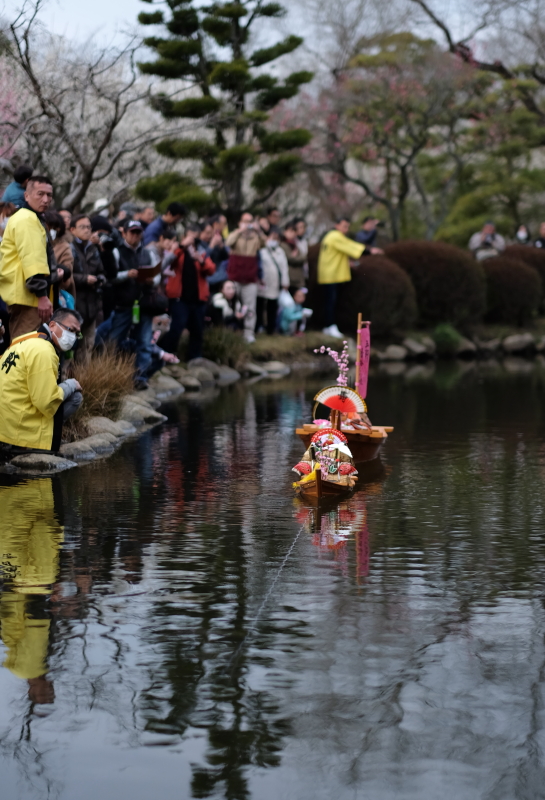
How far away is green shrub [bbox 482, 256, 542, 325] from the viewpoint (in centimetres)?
2666

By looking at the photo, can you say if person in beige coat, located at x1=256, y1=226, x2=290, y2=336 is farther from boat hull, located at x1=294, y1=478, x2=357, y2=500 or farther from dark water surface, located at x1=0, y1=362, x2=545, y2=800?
boat hull, located at x1=294, y1=478, x2=357, y2=500

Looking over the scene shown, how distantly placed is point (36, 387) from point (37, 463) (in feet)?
2.18

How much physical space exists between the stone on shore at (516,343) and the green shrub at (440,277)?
1119 mm

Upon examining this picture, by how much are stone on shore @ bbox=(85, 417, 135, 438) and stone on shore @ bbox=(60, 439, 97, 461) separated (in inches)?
25.6

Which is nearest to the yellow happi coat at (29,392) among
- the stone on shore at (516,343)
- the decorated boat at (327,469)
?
the decorated boat at (327,469)

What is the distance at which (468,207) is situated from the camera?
37.9 m

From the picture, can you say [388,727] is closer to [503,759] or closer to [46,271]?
[503,759]

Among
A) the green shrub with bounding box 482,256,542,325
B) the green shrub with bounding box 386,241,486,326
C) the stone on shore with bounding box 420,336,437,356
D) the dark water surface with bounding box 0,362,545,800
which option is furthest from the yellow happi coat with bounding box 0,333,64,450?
the green shrub with bounding box 482,256,542,325

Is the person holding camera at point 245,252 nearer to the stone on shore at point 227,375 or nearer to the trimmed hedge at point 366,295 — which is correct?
the stone on shore at point 227,375

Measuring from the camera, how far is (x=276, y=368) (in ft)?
66.6

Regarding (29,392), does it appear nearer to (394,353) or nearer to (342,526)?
(342,526)

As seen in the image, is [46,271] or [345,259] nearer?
[46,271]

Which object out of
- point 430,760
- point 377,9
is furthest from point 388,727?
point 377,9

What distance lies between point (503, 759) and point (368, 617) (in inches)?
63.9
